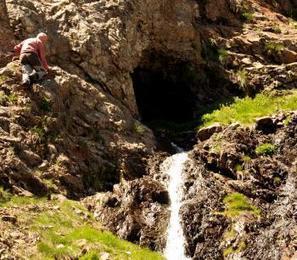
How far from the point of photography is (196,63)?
86.8 feet

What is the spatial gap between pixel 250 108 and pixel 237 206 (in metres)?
7.31

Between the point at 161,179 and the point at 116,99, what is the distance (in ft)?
14.1

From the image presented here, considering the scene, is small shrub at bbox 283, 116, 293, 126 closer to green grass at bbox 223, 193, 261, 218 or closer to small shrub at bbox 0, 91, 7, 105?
green grass at bbox 223, 193, 261, 218

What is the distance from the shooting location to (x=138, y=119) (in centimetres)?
2244

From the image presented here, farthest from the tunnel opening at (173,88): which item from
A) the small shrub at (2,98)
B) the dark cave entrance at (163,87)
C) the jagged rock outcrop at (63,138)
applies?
the small shrub at (2,98)

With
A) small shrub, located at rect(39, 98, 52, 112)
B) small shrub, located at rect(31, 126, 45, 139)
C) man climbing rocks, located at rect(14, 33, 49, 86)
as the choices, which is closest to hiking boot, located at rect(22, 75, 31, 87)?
man climbing rocks, located at rect(14, 33, 49, 86)

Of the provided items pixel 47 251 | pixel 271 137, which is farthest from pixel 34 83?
pixel 271 137

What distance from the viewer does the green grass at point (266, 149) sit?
19.2 metres

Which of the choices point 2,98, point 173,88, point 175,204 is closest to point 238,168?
point 175,204

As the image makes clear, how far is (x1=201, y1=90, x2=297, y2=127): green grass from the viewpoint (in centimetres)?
2169

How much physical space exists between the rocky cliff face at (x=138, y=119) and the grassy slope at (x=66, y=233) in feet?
2.03

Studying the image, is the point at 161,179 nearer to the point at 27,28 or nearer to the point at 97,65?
the point at 97,65

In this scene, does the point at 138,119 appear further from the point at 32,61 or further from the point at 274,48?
the point at 274,48

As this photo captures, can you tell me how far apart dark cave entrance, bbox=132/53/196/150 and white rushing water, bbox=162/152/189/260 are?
17.6 ft
